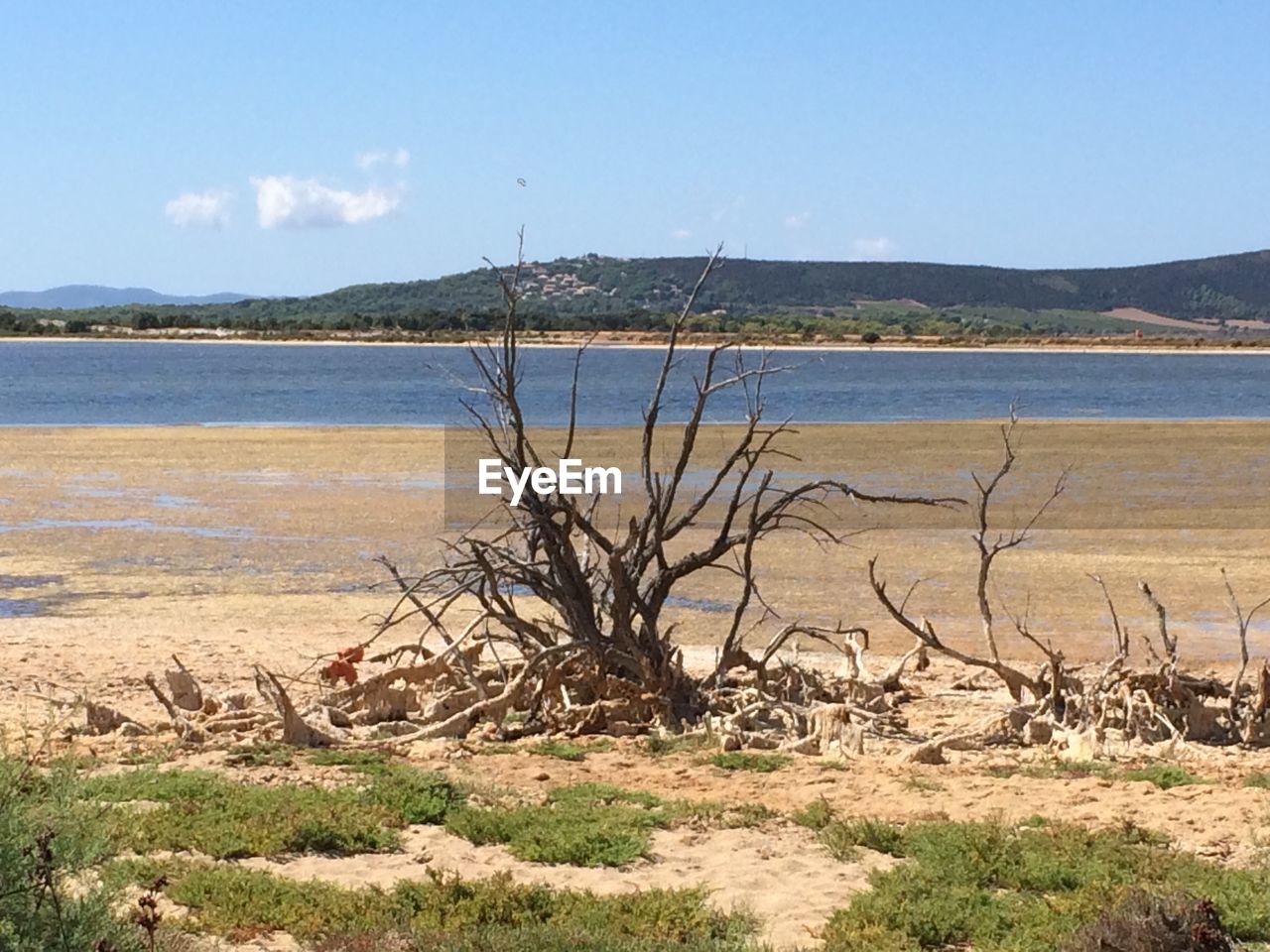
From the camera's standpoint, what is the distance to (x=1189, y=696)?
10.8 metres

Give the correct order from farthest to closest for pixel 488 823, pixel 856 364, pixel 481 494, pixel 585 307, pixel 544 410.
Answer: pixel 585 307 → pixel 856 364 → pixel 544 410 → pixel 481 494 → pixel 488 823

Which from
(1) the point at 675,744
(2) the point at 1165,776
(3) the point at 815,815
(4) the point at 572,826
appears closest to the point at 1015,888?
(3) the point at 815,815

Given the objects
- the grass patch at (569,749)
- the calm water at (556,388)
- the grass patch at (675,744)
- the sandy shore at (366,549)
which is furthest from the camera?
the calm water at (556,388)

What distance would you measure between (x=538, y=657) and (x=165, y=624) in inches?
220

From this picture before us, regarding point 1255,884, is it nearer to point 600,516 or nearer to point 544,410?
point 600,516

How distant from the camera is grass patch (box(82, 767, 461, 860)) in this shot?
764 cm

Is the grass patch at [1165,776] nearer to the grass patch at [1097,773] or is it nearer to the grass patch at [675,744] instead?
the grass patch at [1097,773]

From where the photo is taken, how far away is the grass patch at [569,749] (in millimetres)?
9945

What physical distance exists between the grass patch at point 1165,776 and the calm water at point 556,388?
1389 centimetres

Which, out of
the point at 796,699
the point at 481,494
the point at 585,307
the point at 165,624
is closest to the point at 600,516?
the point at 481,494

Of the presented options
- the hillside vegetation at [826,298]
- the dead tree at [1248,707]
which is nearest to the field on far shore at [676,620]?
the dead tree at [1248,707]

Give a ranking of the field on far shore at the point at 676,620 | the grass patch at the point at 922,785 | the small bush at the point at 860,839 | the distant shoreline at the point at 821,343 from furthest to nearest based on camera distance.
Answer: the distant shoreline at the point at 821,343 < the grass patch at the point at 922,785 < the small bush at the point at 860,839 < the field on far shore at the point at 676,620

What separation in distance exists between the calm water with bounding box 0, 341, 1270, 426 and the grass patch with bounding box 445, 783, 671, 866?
14.9 meters

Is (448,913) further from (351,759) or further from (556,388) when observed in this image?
(556,388)
